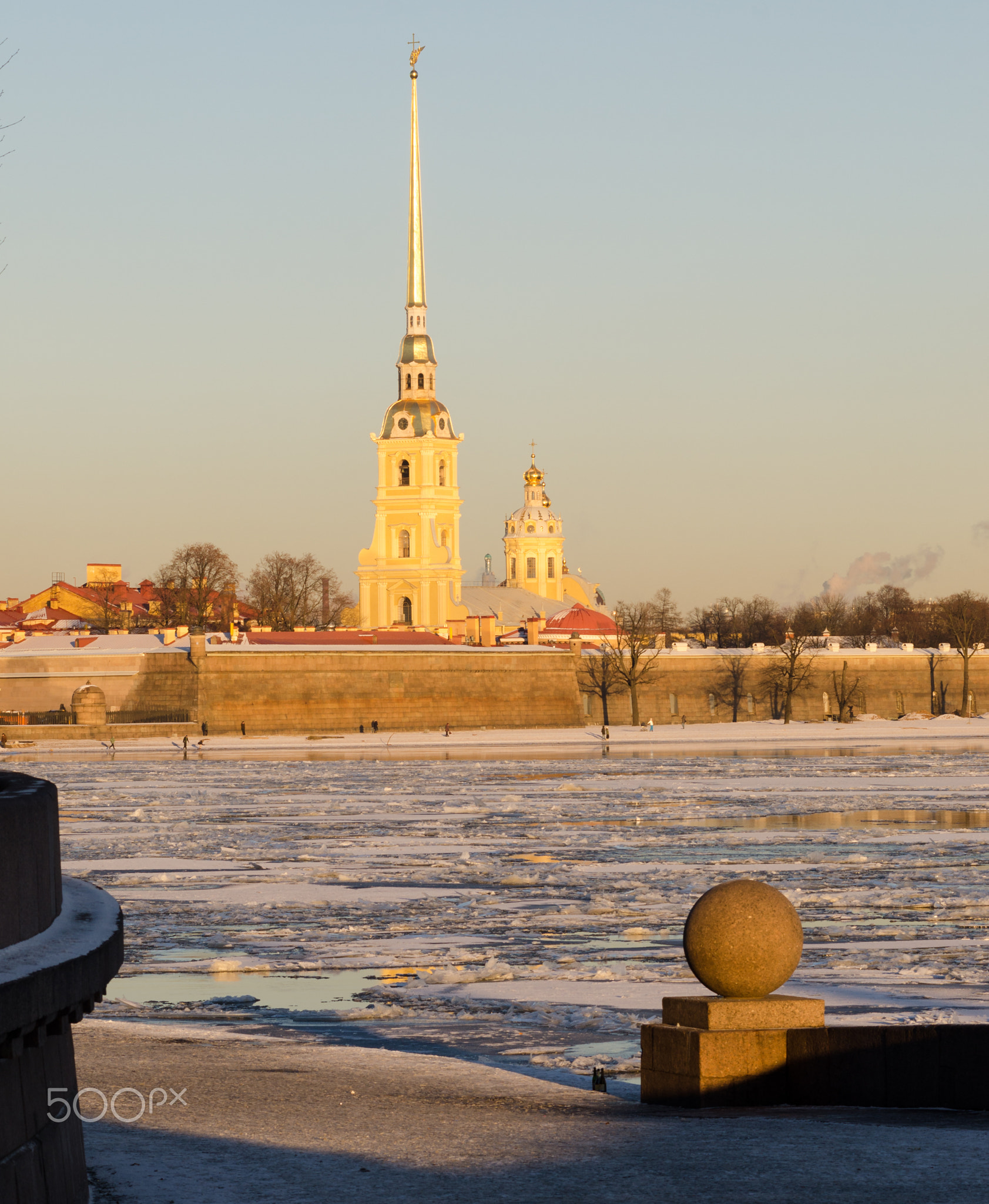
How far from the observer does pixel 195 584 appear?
399 feet

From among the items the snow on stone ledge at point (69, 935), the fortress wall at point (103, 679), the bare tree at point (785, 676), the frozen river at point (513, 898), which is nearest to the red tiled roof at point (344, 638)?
the fortress wall at point (103, 679)

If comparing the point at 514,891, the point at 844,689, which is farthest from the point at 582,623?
the point at 514,891

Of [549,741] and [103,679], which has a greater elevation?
[103,679]

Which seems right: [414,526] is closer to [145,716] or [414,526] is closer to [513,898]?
[145,716]

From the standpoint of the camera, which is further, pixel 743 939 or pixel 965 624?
pixel 965 624

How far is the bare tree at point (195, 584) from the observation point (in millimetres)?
116000

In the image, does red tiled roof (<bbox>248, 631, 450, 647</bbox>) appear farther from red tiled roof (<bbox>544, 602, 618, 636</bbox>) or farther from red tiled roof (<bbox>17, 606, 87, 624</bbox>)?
red tiled roof (<bbox>17, 606, 87, 624</bbox>)

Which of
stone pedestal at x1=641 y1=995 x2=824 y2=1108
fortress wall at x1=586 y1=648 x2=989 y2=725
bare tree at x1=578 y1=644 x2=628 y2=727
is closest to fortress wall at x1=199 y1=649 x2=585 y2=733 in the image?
bare tree at x1=578 y1=644 x2=628 y2=727

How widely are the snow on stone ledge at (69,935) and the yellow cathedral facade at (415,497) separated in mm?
113224

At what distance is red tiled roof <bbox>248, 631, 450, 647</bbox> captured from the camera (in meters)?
92.8

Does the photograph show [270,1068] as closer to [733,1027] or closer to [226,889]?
[733,1027]

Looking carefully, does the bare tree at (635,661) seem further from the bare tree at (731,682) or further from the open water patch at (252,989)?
the open water patch at (252,989)

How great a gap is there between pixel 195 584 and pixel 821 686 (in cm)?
4681

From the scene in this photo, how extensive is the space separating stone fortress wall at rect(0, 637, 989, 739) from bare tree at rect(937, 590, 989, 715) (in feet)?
4.84
